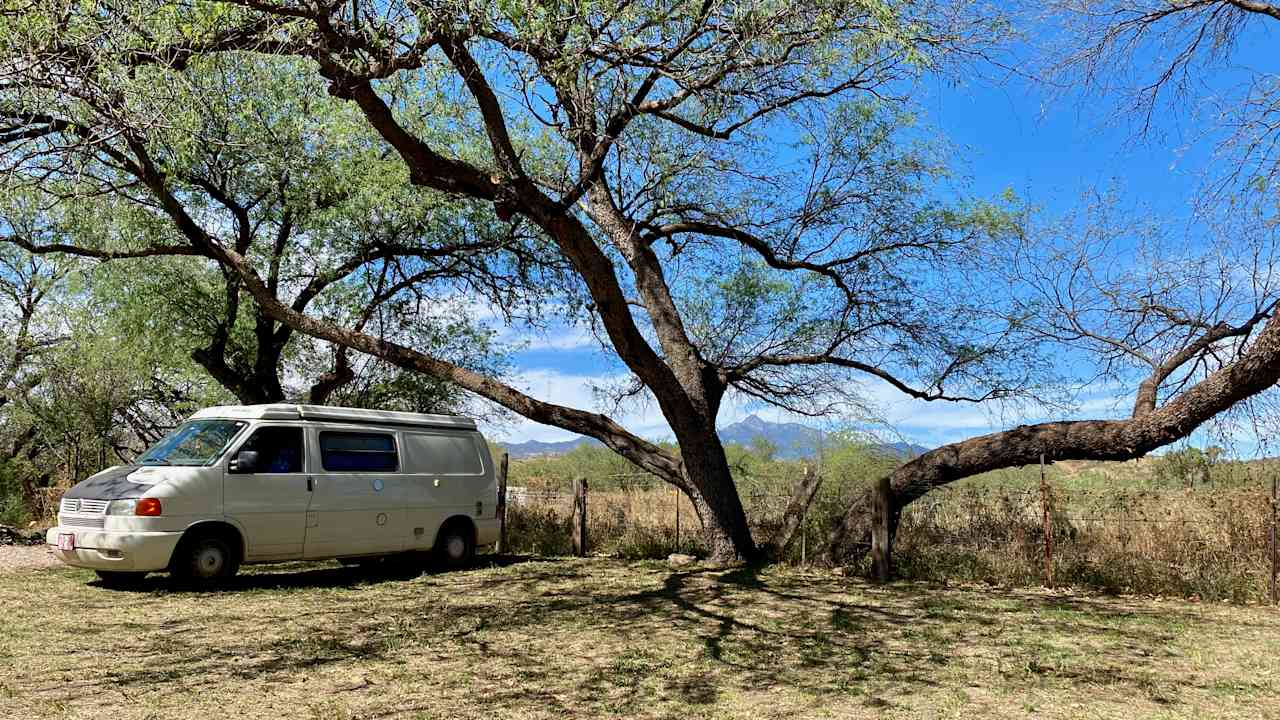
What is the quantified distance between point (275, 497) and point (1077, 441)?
10.8 m

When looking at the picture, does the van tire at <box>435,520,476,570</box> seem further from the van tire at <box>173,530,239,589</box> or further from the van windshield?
the van windshield

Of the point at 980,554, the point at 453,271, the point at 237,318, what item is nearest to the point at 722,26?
the point at 980,554

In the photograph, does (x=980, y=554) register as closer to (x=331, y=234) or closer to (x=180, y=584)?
(x=180, y=584)

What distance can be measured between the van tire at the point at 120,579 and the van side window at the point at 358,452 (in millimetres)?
2716

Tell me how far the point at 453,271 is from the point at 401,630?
1072cm

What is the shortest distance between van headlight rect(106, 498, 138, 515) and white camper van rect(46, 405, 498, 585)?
12 mm

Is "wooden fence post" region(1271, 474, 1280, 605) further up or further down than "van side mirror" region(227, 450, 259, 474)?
further down

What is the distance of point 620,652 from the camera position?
25.2ft

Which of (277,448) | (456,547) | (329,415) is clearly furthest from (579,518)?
(277,448)

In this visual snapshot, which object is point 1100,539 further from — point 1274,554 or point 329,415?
point 329,415

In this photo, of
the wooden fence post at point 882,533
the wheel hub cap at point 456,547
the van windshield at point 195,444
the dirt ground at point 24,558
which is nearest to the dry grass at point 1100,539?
the wooden fence post at point 882,533

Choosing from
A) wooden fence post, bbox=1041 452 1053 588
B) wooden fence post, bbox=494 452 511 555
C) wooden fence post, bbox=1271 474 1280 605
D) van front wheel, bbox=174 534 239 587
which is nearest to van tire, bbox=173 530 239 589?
van front wheel, bbox=174 534 239 587

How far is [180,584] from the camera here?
438 inches

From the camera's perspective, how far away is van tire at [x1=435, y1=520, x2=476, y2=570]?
547 inches
